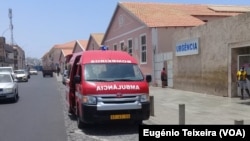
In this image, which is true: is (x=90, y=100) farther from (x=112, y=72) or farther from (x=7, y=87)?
(x=7, y=87)

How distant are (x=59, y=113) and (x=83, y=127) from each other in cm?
394

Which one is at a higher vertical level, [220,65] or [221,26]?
[221,26]

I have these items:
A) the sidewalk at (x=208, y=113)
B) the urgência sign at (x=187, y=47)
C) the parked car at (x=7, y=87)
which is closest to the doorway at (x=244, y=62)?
the sidewalk at (x=208, y=113)

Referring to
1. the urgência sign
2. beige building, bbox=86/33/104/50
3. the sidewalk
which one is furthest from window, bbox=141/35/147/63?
beige building, bbox=86/33/104/50

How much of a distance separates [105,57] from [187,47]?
45.6ft

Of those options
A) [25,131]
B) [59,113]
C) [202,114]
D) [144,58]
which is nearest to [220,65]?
[202,114]

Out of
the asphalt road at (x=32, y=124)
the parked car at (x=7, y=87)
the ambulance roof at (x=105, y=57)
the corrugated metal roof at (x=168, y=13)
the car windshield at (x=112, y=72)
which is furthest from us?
the corrugated metal roof at (x=168, y=13)

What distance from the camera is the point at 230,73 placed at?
1938cm

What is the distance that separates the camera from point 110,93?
33.4 feet

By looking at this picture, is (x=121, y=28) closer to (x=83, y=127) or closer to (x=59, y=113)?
(x=59, y=113)

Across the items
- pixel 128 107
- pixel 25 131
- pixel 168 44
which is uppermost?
pixel 168 44

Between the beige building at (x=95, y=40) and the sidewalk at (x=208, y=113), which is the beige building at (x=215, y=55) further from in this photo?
the beige building at (x=95, y=40)

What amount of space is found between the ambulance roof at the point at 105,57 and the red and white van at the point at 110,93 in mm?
58

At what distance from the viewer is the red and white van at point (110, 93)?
1015 cm
